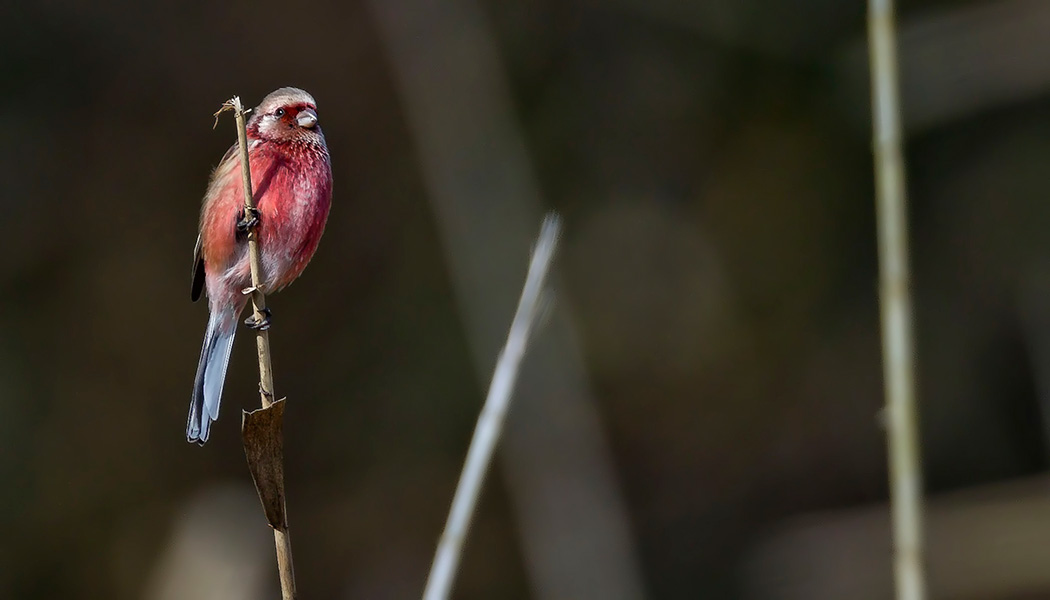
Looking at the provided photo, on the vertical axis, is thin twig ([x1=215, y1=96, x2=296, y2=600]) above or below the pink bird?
below

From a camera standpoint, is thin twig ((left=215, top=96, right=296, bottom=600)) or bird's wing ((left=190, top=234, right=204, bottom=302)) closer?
thin twig ((left=215, top=96, right=296, bottom=600))

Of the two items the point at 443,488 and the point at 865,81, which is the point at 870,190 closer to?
the point at 865,81

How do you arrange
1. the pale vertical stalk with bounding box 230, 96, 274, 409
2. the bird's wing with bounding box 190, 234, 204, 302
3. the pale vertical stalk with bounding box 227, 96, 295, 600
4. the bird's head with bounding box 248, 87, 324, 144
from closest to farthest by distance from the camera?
the pale vertical stalk with bounding box 227, 96, 295, 600
the pale vertical stalk with bounding box 230, 96, 274, 409
the bird's head with bounding box 248, 87, 324, 144
the bird's wing with bounding box 190, 234, 204, 302

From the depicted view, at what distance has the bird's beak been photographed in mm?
2727

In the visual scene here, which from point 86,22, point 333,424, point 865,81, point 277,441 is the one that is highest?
point 86,22

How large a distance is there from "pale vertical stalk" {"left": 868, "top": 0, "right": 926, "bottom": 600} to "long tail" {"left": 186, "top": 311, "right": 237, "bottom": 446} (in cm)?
151

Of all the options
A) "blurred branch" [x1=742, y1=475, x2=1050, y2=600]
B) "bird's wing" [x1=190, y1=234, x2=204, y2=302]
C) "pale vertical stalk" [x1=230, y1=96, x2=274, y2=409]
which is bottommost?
"blurred branch" [x1=742, y1=475, x2=1050, y2=600]

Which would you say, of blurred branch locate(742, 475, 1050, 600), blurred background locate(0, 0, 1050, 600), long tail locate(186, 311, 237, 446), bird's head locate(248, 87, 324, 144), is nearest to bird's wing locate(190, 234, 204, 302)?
long tail locate(186, 311, 237, 446)

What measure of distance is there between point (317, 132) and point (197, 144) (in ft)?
8.64

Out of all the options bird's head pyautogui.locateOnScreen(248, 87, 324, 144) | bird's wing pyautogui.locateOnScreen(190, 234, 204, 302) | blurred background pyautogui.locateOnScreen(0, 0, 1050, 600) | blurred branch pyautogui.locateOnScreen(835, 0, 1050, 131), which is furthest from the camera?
blurred background pyautogui.locateOnScreen(0, 0, 1050, 600)

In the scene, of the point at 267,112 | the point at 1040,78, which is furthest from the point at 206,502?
the point at 1040,78

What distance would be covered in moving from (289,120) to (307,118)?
0.08 m

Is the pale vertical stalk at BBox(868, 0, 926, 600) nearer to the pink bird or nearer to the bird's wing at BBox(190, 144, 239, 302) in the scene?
the pink bird

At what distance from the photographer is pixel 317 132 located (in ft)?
9.34
